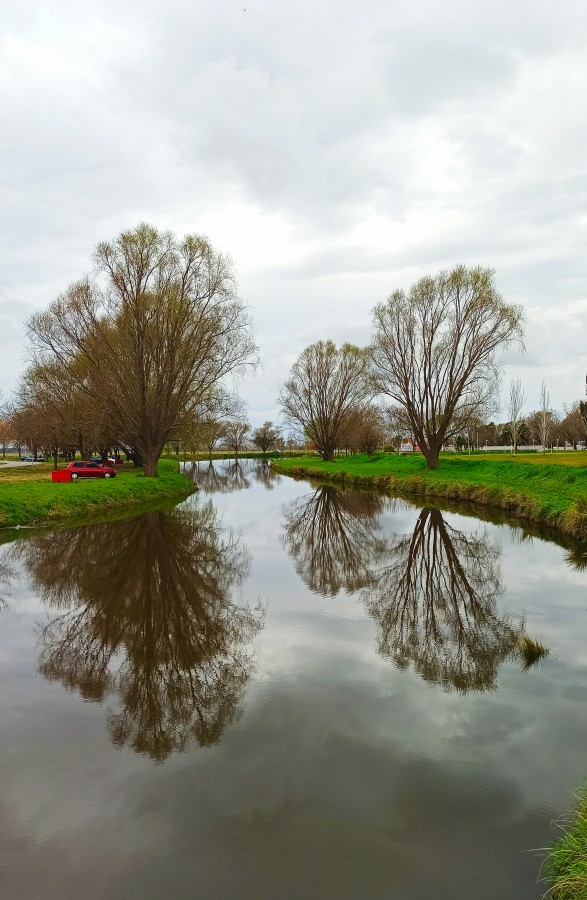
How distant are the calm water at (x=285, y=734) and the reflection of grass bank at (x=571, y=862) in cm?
14

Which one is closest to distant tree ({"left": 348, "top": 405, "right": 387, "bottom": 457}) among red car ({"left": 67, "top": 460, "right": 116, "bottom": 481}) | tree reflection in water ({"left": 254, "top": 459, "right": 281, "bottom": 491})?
tree reflection in water ({"left": 254, "top": 459, "right": 281, "bottom": 491})

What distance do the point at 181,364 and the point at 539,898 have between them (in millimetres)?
30927

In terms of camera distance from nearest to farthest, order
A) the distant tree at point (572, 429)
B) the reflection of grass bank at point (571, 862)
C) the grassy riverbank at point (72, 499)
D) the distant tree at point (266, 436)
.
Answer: the reflection of grass bank at point (571, 862), the grassy riverbank at point (72, 499), the distant tree at point (572, 429), the distant tree at point (266, 436)

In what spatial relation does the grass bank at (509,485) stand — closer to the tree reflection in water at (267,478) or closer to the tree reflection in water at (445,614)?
the tree reflection in water at (445,614)

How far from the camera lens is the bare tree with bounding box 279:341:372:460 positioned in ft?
205

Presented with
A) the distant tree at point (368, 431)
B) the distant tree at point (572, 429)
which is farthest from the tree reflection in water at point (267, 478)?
the distant tree at point (572, 429)

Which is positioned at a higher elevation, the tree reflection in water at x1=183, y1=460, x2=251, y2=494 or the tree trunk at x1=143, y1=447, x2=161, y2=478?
the tree trunk at x1=143, y1=447, x2=161, y2=478

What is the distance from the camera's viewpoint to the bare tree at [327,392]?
6234cm

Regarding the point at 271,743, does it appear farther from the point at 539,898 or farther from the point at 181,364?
the point at 181,364

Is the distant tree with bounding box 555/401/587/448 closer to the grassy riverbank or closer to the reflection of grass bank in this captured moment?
the grassy riverbank

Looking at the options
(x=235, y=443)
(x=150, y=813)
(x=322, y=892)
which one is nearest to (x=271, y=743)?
(x=150, y=813)

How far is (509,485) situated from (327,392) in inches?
1587

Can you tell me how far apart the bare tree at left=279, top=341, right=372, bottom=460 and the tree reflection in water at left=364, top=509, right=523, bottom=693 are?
154ft

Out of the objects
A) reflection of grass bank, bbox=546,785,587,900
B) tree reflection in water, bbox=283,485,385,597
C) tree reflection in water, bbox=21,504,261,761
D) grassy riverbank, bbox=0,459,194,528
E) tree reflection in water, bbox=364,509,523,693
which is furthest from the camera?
grassy riverbank, bbox=0,459,194,528
